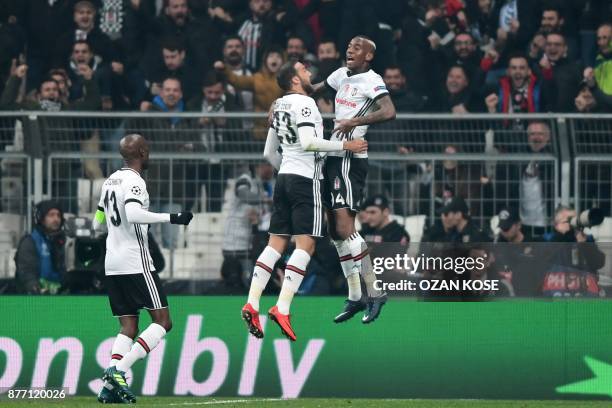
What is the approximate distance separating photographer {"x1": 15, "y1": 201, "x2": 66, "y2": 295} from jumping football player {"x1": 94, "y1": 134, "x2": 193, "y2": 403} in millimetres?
2857

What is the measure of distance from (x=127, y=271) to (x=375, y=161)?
4.54 meters

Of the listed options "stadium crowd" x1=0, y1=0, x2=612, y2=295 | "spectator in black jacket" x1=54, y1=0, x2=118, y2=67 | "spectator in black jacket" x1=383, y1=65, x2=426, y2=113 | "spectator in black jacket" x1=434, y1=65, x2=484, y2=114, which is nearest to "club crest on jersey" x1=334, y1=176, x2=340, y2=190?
"stadium crowd" x1=0, y1=0, x2=612, y2=295

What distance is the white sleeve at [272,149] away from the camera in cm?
1580

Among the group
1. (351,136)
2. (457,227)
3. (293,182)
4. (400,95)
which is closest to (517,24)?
(400,95)

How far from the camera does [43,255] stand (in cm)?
1844

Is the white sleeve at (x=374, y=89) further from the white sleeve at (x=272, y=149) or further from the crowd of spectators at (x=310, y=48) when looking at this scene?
the crowd of spectators at (x=310, y=48)

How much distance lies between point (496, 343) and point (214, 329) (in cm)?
283

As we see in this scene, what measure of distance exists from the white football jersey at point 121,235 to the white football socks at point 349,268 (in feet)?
5.78

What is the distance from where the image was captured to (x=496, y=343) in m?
17.7

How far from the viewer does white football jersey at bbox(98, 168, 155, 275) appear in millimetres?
15320

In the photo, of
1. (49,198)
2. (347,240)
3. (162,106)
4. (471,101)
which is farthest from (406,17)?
(347,240)

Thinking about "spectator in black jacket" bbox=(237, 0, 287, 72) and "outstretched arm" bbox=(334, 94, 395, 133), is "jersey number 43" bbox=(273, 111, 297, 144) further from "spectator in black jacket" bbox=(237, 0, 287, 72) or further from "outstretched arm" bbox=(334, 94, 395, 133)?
"spectator in black jacket" bbox=(237, 0, 287, 72)

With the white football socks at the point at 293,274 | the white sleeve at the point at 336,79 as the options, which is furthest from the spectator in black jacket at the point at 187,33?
the white football socks at the point at 293,274

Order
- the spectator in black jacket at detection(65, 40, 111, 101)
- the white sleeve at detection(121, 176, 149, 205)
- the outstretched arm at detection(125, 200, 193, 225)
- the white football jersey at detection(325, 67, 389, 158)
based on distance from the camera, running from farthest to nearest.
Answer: the spectator in black jacket at detection(65, 40, 111, 101), the white football jersey at detection(325, 67, 389, 158), the white sleeve at detection(121, 176, 149, 205), the outstretched arm at detection(125, 200, 193, 225)
